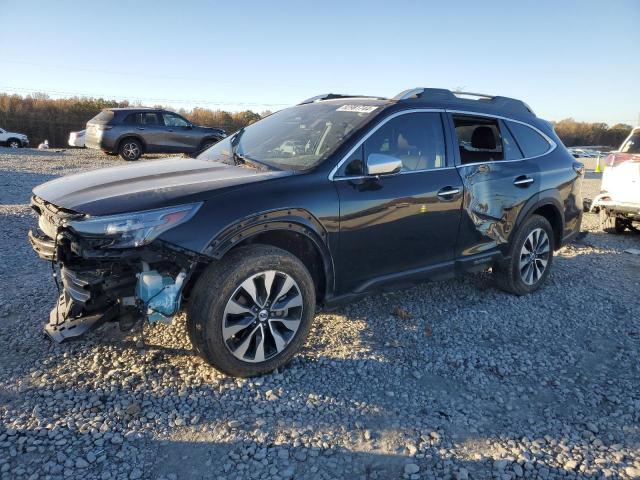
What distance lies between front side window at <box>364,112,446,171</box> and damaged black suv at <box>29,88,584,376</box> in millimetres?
12

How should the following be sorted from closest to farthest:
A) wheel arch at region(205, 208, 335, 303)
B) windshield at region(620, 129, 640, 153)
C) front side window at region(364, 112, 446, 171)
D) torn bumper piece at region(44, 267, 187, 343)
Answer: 1. torn bumper piece at region(44, 267, 187, 343)
2. wheel arch at region(205, 208, 335, 303)
3. front side window at region(364, 112, 446, 171)
4. windshield at region(620, 129, 640, 153)

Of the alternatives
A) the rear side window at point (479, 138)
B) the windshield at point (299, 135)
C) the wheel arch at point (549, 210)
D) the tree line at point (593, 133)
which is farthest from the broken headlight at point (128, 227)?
the tree line at point (593, 133)

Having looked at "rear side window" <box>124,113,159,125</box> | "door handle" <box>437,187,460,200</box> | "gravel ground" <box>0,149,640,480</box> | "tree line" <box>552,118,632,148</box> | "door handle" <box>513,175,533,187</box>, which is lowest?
"gravel ground" <box>0,149,640,480</box>

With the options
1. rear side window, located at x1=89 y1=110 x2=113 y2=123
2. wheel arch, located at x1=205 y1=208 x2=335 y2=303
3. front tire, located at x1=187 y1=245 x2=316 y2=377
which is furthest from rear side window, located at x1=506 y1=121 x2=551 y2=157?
rear side window, located at x1=89 y1=110 x2=113 y2=123

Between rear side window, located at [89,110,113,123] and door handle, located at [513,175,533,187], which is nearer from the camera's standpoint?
door handle, located at [513,175,533,187]

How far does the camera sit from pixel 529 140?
16.6ft

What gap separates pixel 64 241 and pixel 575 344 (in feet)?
13.1

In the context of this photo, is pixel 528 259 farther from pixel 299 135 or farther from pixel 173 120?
pixel 173 120

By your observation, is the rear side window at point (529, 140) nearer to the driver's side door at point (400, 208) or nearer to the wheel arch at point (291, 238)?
the driver's side door at point (400, 208)

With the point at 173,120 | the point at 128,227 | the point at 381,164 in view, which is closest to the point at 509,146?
the point at 381,164

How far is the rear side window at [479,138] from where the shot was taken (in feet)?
14.6

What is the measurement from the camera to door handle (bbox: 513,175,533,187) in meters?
4.75

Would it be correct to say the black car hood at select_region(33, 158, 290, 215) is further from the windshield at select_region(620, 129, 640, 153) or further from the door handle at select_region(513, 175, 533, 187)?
the windshield at select_region(620, 129, 640, 153)

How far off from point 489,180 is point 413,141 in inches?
36.8
